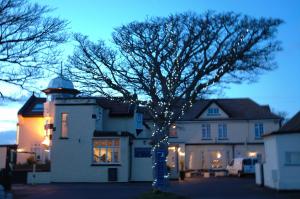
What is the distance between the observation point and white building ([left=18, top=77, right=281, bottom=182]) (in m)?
39.8

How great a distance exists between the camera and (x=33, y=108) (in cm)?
4894

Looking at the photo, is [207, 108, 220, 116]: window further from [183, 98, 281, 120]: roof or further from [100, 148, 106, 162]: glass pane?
[100, 148, 106, 162]: glass pane

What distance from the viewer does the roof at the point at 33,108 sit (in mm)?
47281

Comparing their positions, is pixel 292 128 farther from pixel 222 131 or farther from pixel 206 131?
pixel 206 131

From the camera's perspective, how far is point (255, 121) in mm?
57969

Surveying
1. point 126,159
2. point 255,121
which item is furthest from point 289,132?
point 255,121

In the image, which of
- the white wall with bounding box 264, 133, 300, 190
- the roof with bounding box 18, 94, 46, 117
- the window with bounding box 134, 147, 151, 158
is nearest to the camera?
the white wall with bounding box 264, 133, 300, 190

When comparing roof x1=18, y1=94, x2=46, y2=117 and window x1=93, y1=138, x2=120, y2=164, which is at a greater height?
roof x1=18, y1=94, x2=46, y2=117

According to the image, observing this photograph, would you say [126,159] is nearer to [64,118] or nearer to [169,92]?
[64,118]

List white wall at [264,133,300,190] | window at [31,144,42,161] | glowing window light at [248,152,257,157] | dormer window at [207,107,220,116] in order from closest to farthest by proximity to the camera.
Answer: white wall at [264,133,300,190]
window at [31,144,42,161]
glowing window light at [248,152,257,157]
dormer window at [207,107,220,116]

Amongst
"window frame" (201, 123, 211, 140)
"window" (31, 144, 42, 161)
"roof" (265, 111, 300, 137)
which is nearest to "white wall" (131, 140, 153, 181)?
"window" (31, 144, 42, 161)

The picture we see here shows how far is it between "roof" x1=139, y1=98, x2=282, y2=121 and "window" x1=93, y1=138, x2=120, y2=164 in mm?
17595

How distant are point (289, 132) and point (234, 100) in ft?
120

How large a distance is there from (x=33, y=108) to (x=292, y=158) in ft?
99.5
